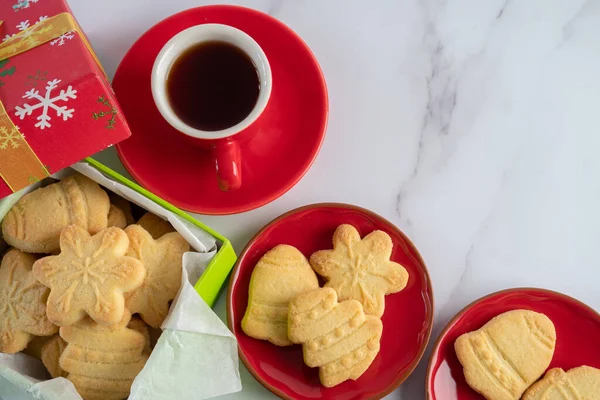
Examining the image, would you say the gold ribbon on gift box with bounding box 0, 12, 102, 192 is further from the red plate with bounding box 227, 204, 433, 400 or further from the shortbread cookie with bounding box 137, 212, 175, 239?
the red plate with bounding box 227, 204, 433, 400

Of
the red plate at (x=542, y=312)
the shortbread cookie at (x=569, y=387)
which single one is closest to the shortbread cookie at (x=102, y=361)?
the red plate at (x=542, y=312)

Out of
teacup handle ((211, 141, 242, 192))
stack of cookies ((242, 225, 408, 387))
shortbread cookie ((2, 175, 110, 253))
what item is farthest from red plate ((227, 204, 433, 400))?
shortbread cookie ((2, 175, 110, 253))

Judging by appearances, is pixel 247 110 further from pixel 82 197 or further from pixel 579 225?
pixel 579 225

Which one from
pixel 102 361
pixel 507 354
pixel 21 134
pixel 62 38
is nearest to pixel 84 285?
pixel 102 361

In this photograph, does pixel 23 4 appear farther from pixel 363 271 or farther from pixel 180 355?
pixel 363 271

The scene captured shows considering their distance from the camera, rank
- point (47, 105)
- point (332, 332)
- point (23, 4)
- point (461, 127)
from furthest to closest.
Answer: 1. point (461, 127)
2. point (332, 332)
3. point (23, 4)
4. point (47, 105)

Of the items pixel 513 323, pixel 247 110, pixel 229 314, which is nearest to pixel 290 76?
pixel 247 110

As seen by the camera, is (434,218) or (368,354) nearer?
(368,354)
